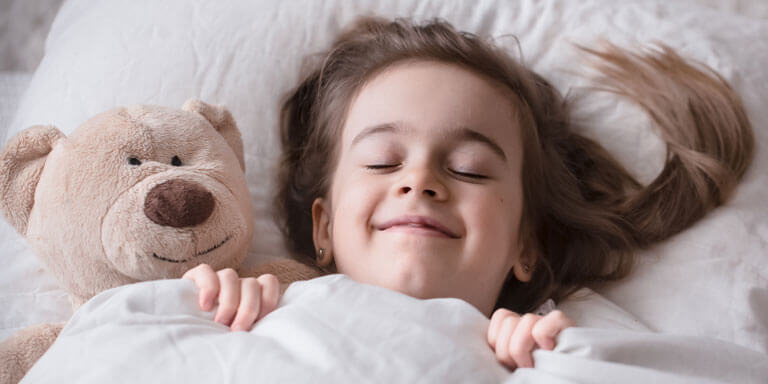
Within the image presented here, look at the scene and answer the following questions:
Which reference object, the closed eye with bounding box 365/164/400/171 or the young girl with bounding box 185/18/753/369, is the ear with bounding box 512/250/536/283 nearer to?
the young girl with bounding box 185/18/753/369

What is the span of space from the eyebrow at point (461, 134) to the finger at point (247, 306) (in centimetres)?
30

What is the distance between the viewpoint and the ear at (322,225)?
1.14 meters

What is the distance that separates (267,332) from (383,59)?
55cm

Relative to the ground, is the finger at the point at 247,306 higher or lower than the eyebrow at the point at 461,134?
lower

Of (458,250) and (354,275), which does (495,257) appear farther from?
(354,275)

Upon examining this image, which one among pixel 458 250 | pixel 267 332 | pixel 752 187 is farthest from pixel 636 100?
pixel 267 332

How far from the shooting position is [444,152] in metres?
1.00

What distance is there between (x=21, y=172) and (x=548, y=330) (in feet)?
2.16

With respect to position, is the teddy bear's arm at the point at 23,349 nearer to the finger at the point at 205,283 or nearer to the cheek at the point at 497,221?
the finger at the point at 205,283

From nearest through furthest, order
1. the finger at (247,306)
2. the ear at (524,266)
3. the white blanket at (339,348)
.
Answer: the white blanket at (339,348)
the finger at (247,306)
the ear at (524,266)

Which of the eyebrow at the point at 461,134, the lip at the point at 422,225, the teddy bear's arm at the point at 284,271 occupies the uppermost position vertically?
the eyebrow at the point at 461,134

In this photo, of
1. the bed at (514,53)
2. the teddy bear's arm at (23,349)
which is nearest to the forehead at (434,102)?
the bed at (514,53)

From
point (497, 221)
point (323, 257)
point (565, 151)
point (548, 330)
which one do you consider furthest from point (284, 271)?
point (565, 151)

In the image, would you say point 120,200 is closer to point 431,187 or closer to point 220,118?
point 220,118
